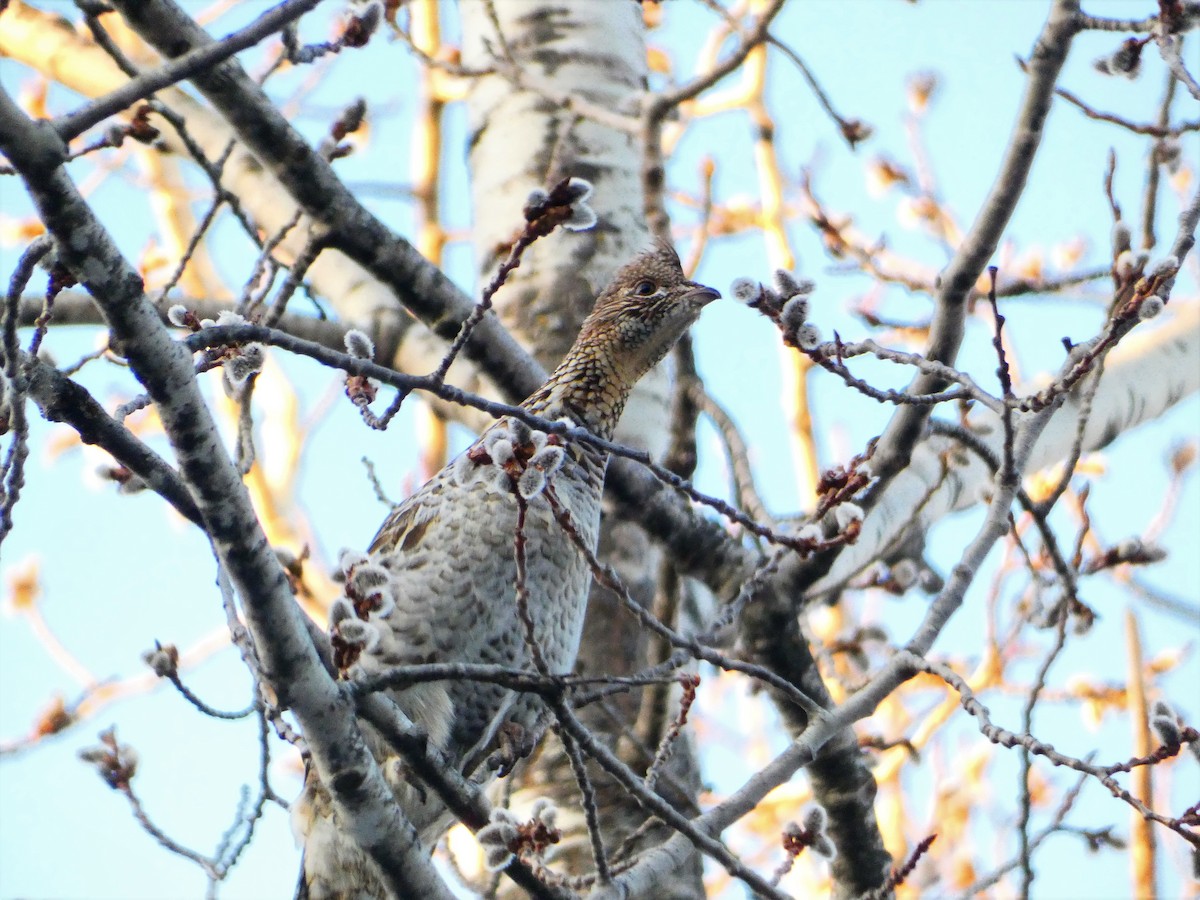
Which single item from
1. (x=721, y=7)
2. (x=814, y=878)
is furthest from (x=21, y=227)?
(x=814, y=878)

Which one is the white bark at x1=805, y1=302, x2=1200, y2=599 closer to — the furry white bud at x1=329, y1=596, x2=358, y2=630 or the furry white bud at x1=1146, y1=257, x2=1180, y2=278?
the furry white bud at x1=1146, y1=257, x2=1180, y2=278

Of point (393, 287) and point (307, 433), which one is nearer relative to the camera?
point (393, 287)

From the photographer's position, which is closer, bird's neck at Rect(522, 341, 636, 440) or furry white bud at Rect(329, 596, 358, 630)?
furry white bud at Rect(329, 596, 358, 630)

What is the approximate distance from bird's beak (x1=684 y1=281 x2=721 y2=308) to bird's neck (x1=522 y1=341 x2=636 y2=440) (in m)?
0.30

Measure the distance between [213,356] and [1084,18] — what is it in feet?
6.32

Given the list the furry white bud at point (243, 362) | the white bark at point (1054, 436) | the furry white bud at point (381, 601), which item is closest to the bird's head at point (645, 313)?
the white bark at point (1054, 436)

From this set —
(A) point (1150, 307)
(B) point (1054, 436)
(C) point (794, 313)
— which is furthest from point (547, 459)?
(B) point (1054, 436)

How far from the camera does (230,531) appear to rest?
2068mm

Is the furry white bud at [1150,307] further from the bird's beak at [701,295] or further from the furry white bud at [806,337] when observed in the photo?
the bird's beak at [701,295]

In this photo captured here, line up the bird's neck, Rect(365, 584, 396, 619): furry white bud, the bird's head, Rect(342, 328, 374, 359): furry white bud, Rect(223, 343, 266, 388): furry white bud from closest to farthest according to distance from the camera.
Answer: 1. Rect(223, 343, 266, 388): furry white bud
2. Rect(342, 328, 374, 359): furry white bud
3. Rect(365, 584, 396, 619): furry white bud
4. the bird's neck
5. the bird's head

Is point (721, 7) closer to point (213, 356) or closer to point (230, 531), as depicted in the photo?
point (213, 356)

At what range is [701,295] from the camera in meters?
4.20

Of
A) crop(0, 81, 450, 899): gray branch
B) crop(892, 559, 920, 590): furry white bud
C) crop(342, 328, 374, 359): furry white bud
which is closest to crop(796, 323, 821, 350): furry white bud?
crop(342, 328, 374, 359): furry white bud

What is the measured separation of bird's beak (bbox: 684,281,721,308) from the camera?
13.8ft
